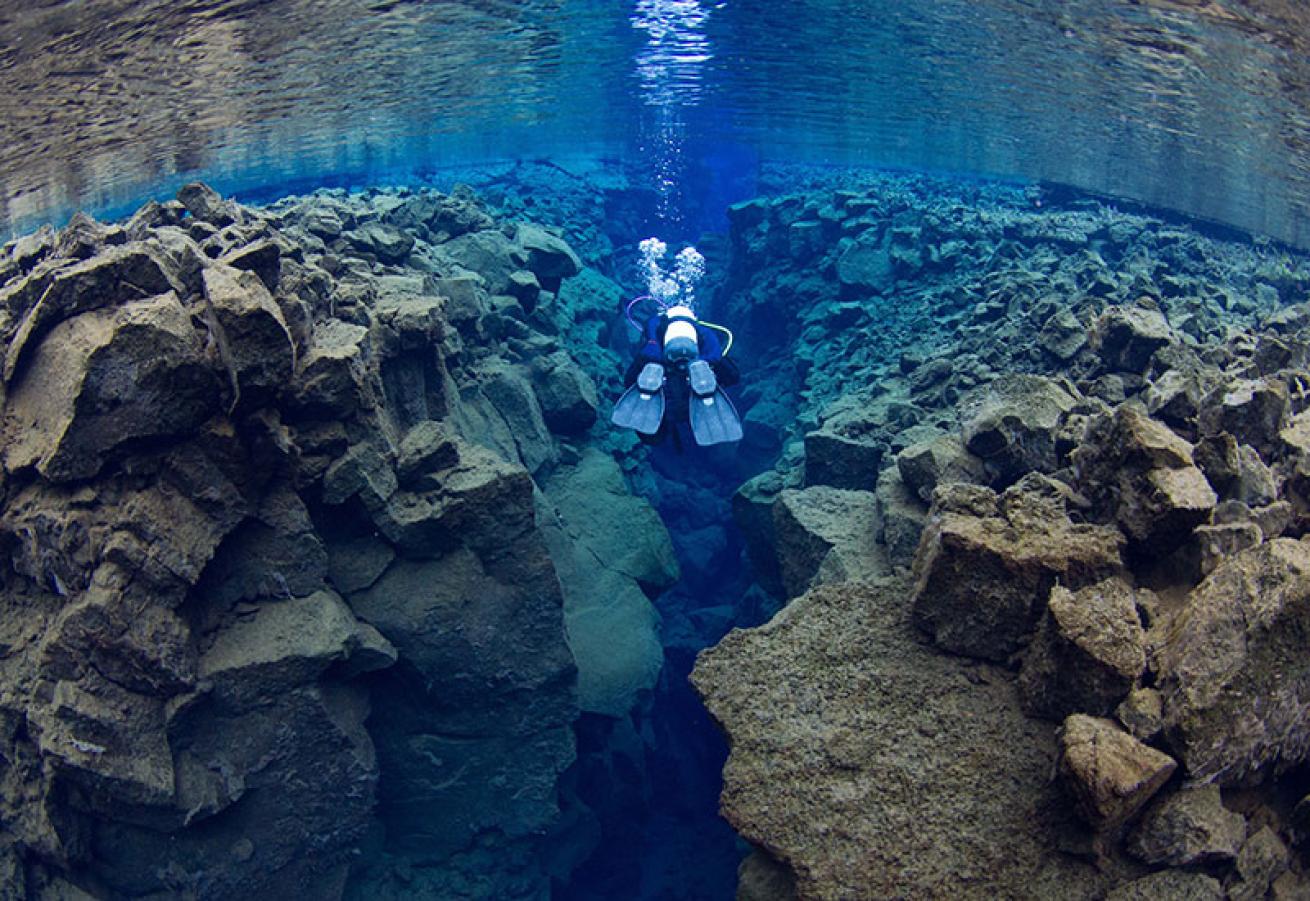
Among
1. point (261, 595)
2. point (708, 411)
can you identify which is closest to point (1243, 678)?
point (261, 595)

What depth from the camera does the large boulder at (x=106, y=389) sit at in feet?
14.6

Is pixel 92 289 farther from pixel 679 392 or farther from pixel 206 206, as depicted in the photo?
pixel 679 392

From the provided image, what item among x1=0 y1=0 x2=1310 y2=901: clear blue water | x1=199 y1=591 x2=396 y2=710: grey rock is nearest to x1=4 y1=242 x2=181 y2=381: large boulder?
x1=199 y1=591 x2=396 y2=710: grey rock

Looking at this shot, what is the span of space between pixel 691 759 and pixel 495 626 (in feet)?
18.2

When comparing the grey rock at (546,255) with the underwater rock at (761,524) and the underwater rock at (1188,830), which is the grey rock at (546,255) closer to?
the underwater rock at (761,524)

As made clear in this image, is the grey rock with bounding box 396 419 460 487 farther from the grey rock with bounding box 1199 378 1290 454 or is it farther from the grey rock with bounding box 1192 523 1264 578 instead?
the grey rock with bounding box 1199 378 1290 454

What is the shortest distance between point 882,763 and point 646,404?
7326 millimetres

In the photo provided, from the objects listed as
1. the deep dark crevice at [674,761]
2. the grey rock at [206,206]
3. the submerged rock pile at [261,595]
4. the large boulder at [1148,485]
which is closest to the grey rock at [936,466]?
the large boulder at [1148,485]

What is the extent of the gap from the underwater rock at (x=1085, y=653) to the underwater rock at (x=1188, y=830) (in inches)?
15.6

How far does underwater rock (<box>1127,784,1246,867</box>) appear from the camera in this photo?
2.67m

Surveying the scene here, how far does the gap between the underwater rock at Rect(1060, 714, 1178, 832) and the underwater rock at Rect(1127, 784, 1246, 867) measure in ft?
0.25

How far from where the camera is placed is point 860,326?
42.7ft

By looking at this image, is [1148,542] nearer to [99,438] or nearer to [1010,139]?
[99,438]

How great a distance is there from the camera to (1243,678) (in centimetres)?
282
